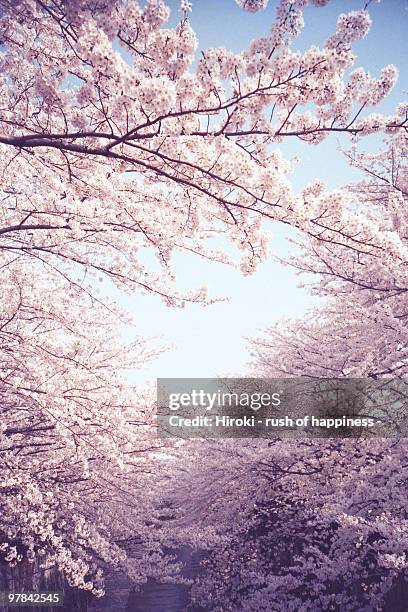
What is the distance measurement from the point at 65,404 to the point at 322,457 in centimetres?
511

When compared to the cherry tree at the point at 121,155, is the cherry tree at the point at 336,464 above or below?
below

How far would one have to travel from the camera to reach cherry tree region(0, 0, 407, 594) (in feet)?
8.05

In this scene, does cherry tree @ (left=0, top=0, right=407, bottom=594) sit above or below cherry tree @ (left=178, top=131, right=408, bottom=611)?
above

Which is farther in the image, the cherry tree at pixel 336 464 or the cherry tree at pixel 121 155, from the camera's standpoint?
the cherry tree at pixel 336 464

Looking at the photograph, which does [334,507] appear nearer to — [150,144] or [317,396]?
[317,396]

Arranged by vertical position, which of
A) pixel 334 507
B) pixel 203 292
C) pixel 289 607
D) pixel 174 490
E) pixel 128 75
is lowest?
pixel 289 607

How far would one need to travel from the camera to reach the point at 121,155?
2.84m

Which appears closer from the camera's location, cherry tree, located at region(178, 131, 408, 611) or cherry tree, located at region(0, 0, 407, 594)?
cherry tree, located at region(0, 0, 407, 594)

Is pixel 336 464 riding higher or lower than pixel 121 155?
lower

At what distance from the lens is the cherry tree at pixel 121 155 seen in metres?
2.45

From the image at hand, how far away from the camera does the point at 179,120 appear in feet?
8.41

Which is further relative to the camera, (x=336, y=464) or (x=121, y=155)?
(x=336, y=464)

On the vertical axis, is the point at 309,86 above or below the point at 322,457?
above

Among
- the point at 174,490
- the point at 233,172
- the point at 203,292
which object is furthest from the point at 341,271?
the point at 174,490
